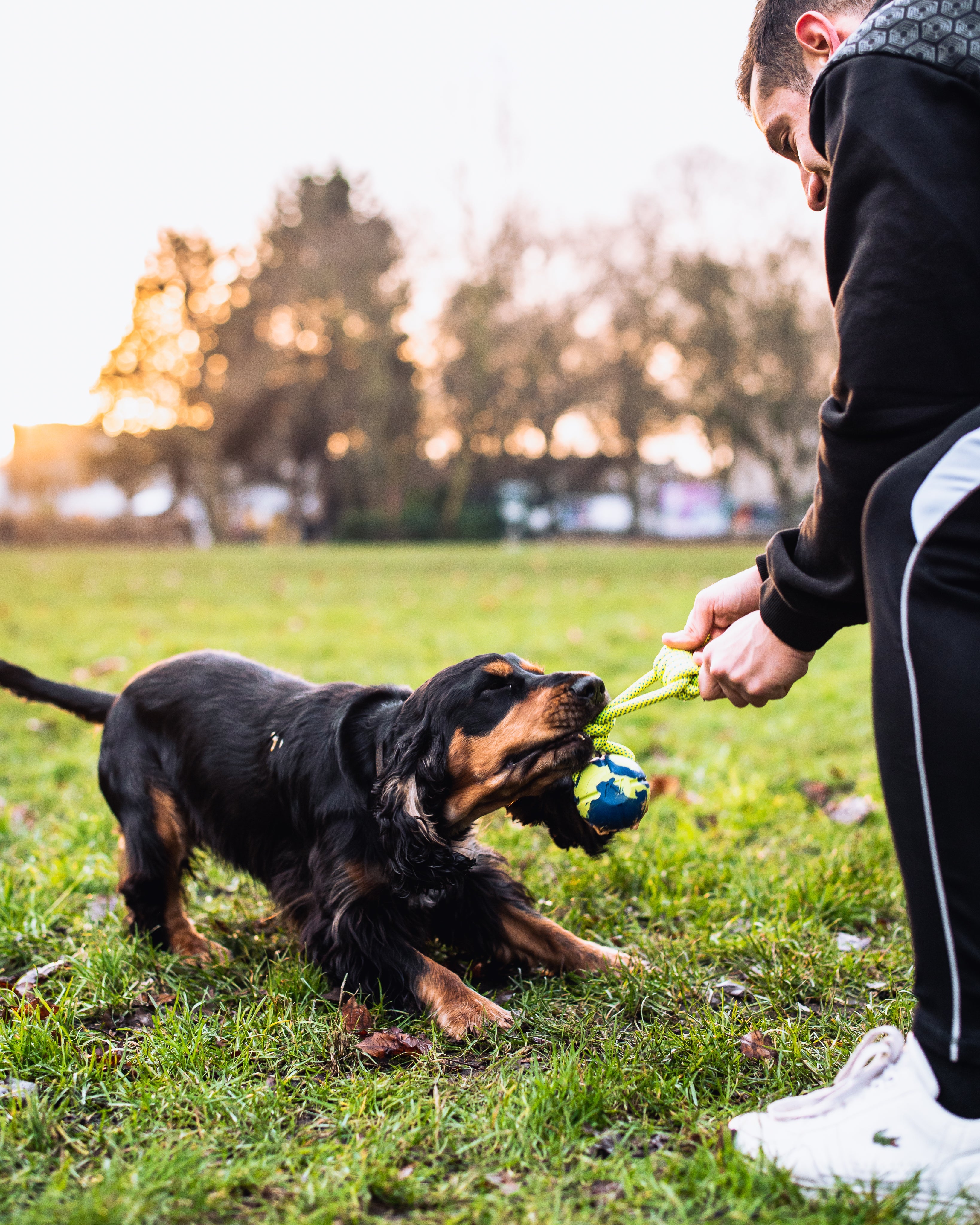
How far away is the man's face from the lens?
203cm

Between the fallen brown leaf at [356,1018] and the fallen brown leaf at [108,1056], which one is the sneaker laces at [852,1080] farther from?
the fallen brown leaf at [108,1056]

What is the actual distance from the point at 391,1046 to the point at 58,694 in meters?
1.83

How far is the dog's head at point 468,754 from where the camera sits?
2.40m

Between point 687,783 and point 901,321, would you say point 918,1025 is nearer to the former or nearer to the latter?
point 901,321

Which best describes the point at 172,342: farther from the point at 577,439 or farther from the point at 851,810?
the point at 851,810

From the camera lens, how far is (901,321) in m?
1.58

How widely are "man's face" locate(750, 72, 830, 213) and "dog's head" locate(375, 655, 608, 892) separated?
1217mm

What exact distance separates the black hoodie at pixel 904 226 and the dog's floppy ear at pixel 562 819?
1239mm

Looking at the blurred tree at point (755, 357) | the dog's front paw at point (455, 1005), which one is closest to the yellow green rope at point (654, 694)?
the dog's front paw at point (455, 1005)

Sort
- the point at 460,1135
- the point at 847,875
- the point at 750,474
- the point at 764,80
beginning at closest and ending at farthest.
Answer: the point at 460,1135 < the point at 764,80 < the point at 847,875 < the point at 750,474

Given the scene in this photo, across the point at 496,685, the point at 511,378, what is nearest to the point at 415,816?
the point at 496,685

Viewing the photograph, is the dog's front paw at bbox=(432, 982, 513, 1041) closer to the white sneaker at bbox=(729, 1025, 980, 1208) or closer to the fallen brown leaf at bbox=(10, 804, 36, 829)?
the white sneaker at bbox=(729, 1025, 980, 1208)

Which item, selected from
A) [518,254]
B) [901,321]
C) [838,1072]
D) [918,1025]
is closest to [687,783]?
[838,1072]

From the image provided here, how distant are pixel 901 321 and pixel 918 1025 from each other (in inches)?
45.6
